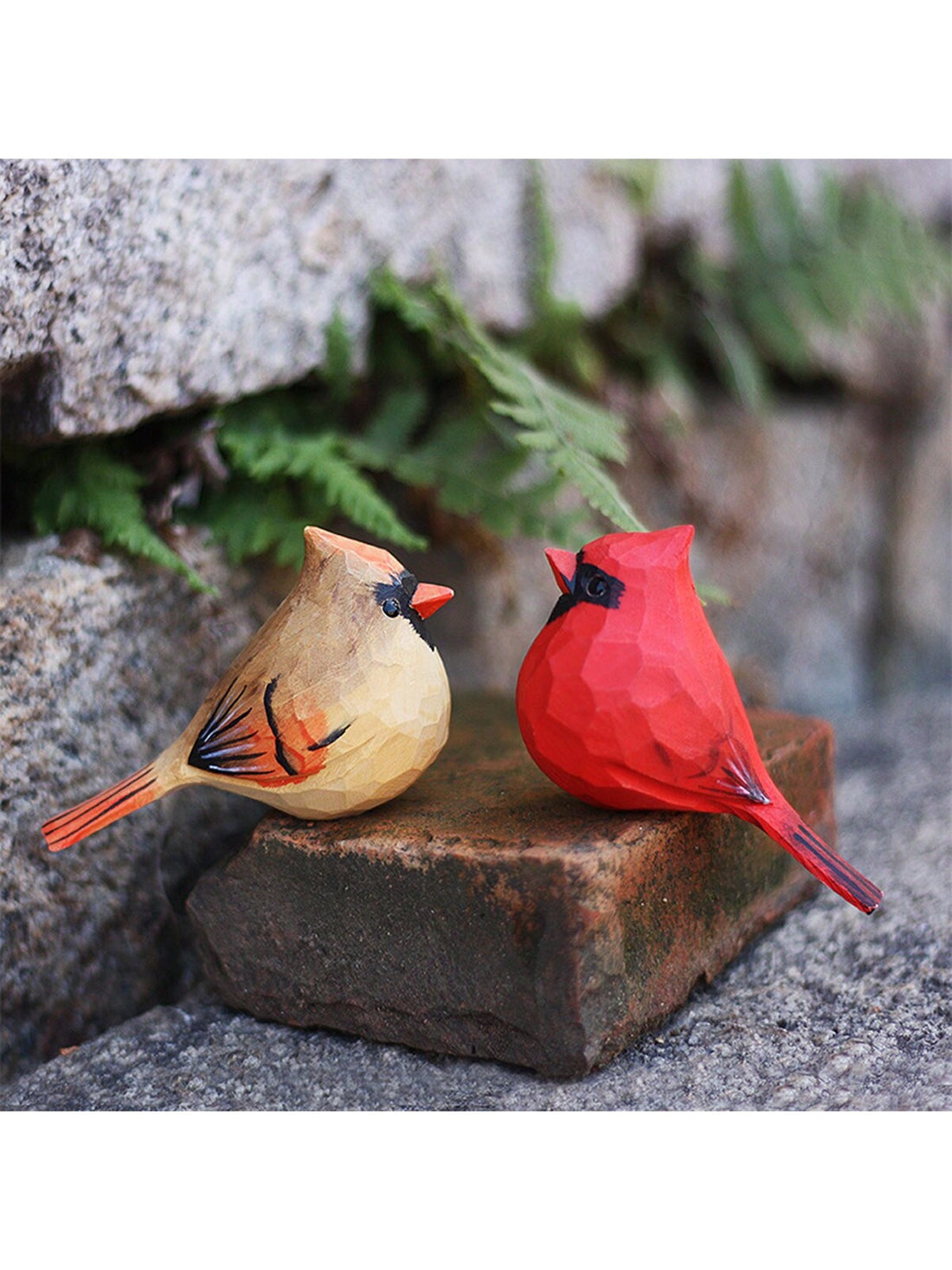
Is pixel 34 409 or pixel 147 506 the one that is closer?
pixel 34 409

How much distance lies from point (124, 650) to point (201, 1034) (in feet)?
2.39

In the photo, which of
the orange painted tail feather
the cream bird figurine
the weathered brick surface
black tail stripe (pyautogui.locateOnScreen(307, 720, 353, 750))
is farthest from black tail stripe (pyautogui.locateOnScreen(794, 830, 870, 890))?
the orange painted tail feather

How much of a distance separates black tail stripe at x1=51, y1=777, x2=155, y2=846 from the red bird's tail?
989 mm

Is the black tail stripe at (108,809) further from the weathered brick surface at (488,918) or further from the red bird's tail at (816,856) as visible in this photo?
the red bird's tail at (816,856)

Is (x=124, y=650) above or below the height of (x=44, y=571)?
below

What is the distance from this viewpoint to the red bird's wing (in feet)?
5.80

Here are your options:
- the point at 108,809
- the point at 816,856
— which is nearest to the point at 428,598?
the point at 108,809

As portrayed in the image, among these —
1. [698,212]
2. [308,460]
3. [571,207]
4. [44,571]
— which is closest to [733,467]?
[698,212]

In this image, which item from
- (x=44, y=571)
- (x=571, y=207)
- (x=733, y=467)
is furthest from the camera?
(x=733, y=467)

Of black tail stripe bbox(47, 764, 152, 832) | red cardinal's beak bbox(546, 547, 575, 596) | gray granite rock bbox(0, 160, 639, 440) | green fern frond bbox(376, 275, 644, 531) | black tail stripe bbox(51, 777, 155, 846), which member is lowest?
red cardinal's beak bbox(546, 547, 575, 596)

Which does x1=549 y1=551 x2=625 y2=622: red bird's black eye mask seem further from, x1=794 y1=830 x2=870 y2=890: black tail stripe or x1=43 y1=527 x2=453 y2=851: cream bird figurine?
x1=794 y1=830 x2=870 y2=890: black tail stripe

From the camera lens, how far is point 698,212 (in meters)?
3.46

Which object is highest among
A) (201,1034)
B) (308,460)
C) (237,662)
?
(308,460)

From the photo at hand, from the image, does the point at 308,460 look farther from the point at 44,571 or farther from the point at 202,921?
the point at 202,921
